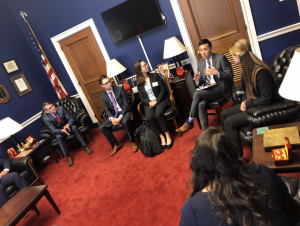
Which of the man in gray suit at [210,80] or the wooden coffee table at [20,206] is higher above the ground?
the man in gray suit at [210,80]

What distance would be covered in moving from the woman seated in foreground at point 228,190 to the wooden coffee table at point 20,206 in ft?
6.81

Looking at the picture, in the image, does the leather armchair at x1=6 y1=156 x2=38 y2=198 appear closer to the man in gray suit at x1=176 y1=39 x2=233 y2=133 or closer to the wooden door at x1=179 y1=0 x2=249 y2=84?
the man in gray suit at x1=176 y1=39 x2=233 y2=133

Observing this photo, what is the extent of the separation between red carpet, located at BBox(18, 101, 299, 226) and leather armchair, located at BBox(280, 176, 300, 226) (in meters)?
1.09

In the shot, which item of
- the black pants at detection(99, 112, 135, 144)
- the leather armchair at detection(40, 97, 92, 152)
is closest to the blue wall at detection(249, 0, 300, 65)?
the black pants at detection(99, 112, 135, 144)

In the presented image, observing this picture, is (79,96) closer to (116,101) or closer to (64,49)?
(64,49)

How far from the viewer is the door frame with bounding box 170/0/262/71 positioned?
3299mm

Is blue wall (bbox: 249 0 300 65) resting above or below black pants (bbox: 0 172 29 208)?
above

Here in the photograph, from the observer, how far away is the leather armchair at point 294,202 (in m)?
1.21

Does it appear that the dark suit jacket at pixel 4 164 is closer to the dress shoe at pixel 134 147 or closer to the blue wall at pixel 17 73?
the blue wall at pixel 17 73

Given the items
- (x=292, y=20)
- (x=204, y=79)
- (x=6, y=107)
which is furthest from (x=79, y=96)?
(x=292, y=20)

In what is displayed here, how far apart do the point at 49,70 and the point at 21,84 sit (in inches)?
27.0

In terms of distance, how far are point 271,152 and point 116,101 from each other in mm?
2739

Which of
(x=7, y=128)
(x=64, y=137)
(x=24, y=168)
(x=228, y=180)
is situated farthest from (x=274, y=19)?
(x=7, y=128)

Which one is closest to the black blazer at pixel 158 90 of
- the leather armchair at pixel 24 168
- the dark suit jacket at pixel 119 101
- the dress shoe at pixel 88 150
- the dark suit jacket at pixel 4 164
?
the dark suit jacket at pixel 119 101
